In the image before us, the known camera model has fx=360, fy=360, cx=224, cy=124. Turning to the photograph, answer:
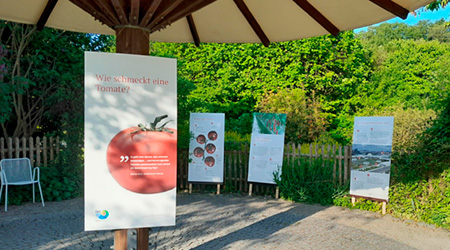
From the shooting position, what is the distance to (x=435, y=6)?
11.1 meters

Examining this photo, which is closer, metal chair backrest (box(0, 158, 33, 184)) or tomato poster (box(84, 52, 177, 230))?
tomato poster (box(84, 52, 177, 230))

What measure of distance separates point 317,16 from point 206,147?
220 inches

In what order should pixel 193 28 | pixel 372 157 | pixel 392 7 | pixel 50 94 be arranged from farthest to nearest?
pixel 50 94, pixel 372 157, pixel 193 28, pixel 392 7

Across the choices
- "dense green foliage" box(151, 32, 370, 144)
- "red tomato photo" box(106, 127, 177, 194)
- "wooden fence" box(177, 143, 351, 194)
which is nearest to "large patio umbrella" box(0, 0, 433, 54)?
"red tomato photo" box(106, 127, 177, 194)

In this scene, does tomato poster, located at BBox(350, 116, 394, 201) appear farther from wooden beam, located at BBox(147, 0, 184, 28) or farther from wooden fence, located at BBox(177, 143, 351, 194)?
wooden beam, located at BBox(147, 0, 184, 28)

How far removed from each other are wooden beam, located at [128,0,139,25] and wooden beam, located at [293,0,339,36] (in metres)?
1.76

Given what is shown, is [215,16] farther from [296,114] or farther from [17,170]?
[296,114]

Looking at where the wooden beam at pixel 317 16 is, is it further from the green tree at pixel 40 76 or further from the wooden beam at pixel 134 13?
the green tree at pixel 40 76

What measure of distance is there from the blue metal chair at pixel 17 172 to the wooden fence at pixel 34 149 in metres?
0.44

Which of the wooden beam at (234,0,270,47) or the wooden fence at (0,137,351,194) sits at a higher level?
the wooden beam at (234,0,270,47)

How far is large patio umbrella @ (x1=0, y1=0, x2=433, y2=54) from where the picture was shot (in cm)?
332

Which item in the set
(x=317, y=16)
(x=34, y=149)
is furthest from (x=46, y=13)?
(x=34, y=149)

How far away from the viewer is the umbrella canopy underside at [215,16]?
331cm

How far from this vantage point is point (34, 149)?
8539 millimetres
